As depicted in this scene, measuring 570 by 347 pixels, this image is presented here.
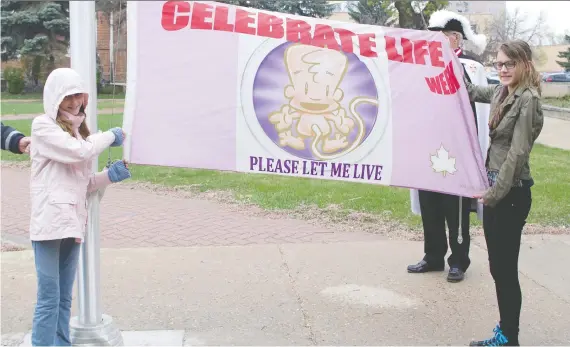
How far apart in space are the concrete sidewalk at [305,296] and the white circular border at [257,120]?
3.76 ft

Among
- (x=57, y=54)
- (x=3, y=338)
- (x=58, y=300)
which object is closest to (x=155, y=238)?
(x=3, y=338)

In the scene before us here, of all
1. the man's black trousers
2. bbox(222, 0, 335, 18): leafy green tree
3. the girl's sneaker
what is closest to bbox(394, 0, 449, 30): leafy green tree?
bbox(222, 0, 335, 18): leafy green tree

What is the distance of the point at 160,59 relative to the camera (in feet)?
11.5

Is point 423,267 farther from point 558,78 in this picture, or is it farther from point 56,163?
point 558,78

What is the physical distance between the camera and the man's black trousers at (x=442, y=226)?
195 inches

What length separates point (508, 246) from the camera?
11.9ft

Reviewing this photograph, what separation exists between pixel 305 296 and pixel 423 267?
3.80ft

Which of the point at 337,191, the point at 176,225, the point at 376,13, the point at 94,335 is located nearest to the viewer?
the point at 94,335

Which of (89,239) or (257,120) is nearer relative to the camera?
(89,239)

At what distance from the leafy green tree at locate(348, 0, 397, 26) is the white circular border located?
1545 cm

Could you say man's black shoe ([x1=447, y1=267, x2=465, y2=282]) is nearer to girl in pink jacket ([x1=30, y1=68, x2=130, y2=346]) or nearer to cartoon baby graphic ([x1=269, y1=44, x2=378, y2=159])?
cartoon baby graphic ([x1=269, y1=44, x2=378, y2=159])

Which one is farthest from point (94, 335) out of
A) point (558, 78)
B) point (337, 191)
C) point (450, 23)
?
point (558, 78)

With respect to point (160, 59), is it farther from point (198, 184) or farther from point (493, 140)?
point (198, 184)

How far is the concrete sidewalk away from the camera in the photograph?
3.96m
